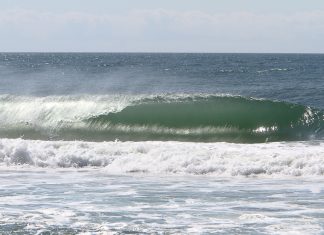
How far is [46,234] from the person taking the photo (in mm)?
12844

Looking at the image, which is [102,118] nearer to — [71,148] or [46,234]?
[71,148]

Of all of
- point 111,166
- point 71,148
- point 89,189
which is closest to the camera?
point 89,189

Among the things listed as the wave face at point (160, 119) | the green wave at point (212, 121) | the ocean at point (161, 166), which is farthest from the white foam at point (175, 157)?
the wave face at point (160, 119)

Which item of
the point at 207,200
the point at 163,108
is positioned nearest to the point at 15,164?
the point at 207,200

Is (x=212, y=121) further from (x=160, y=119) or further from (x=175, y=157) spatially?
(x=175, y=157)

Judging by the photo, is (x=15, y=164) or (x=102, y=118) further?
(x=102, y=118)

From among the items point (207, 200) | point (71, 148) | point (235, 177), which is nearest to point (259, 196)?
point (207, 200)

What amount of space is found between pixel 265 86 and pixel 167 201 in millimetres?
36971

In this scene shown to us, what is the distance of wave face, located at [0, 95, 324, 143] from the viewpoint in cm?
2916

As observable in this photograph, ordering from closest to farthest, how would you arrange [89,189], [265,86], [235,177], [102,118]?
[89,189] < [235,177] < [102,118] < [265,86]

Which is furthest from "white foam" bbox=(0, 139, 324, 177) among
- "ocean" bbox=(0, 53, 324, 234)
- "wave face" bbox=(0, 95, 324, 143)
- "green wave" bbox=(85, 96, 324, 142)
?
"wave face" bbox=(0, 95, 324, 143)

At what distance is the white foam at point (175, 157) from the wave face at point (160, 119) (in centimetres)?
485

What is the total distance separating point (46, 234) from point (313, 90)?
35.1 metres

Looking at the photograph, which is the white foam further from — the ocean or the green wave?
the green wave
